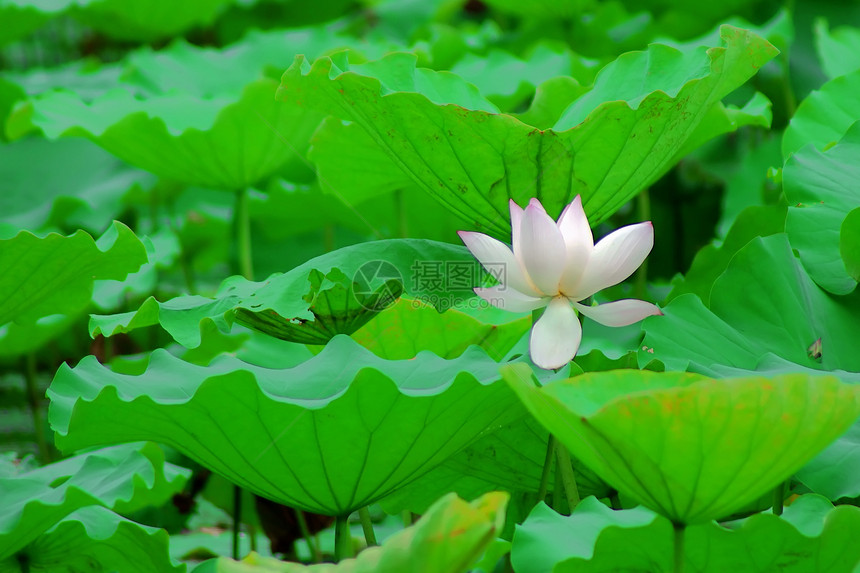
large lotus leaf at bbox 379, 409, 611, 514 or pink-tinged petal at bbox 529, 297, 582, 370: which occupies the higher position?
pink-tinged petal at bbox 529, 297, 582, 370

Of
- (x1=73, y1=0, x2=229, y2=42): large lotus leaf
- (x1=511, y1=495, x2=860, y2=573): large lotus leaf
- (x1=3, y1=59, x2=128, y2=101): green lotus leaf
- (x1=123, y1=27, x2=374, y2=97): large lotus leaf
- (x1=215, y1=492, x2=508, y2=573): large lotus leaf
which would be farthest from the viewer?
(x1=73, y1=0, x2=229, y2=42): large lotus leaf

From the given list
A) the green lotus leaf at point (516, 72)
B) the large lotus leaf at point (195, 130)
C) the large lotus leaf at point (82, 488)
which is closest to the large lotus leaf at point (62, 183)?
the large lotus leaf at point (195, 130)

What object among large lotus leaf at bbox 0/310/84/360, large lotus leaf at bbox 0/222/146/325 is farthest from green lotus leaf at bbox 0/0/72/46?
large lotus leaf at bbox 0/222/146/325

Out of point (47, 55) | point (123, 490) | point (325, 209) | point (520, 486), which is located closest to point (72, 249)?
point (123, 490)

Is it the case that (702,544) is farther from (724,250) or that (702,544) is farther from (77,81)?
(77,81)

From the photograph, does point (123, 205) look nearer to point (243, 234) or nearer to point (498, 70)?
point (243, 234)

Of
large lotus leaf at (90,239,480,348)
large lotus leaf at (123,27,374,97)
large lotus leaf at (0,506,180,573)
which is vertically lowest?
large lotus leaf at (0,506,180,573)

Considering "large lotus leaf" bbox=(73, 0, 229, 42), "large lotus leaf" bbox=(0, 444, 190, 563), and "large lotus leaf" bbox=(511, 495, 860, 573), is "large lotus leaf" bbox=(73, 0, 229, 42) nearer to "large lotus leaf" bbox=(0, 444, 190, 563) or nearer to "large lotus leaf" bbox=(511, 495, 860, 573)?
"large lotus leaf" bbox=(0, 444, 190, 563)
